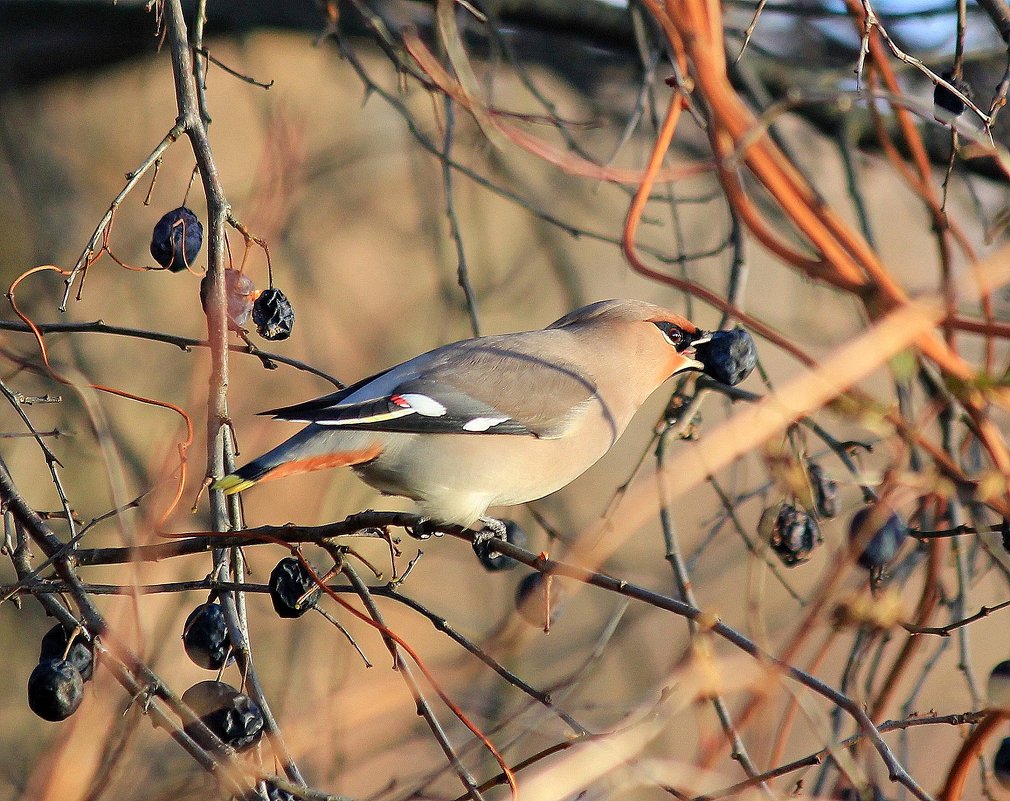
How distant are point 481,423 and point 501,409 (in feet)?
0.29

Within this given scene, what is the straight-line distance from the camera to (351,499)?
427 cm

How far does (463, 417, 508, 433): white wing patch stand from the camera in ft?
8.63

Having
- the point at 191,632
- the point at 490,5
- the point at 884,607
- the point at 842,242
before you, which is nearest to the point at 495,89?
the point at 490,5

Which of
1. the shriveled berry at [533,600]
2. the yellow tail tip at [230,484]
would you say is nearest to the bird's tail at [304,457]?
the yellow tail tip at [230,484]

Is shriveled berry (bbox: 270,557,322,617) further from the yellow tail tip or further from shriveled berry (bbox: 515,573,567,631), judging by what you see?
shriveled berry (bbox: 515,573,567,631)

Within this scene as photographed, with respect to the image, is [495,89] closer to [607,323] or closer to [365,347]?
[365,347]

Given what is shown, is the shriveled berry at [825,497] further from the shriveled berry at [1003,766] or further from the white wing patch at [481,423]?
the shriveled berry at [1003,766]

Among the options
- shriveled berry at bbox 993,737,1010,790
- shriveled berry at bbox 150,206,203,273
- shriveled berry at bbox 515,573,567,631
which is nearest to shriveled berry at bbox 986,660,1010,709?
shriveled berry at bbox 993,737,1010,790

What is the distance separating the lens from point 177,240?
2.36m

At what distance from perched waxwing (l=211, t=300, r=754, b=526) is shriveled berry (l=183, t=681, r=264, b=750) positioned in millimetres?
400

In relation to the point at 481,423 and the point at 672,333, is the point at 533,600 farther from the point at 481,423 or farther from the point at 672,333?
the point at 672,333

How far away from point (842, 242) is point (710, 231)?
4.11 metres

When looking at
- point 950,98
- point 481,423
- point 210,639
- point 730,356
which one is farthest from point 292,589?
point 950,98

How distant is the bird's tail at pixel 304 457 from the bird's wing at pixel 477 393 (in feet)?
0.15
